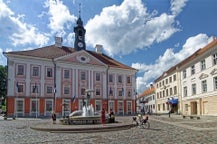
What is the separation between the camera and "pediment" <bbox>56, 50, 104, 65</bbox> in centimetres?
5041

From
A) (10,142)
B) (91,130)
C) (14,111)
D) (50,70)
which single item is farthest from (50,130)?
(50,70)

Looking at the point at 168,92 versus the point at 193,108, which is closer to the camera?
the point at 193,108

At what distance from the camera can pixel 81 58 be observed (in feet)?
172

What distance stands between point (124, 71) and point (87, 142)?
45246mm

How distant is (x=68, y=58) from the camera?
50.6 metres

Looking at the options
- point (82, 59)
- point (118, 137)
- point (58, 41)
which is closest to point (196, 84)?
point (82, 59)

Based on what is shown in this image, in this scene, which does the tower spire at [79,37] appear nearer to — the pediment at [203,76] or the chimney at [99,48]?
the chimney at [99,48]

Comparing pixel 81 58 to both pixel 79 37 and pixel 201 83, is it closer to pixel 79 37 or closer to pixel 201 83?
pixel 79 37

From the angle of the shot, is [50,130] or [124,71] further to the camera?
[124,71]

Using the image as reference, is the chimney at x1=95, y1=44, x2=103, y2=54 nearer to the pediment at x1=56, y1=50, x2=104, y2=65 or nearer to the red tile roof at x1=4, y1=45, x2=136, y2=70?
the red tile roof at x1=4, y1=45, x2=136, y2=70

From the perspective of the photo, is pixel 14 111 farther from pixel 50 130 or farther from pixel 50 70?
pixel 50 130

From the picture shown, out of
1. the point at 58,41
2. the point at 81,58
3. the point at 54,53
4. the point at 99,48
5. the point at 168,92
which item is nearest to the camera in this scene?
the point at 54,53

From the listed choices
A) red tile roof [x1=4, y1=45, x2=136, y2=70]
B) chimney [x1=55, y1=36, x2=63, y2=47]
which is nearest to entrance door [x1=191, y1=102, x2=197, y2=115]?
red tile roof [x1=4, y1=45, x2=136, y2=70]

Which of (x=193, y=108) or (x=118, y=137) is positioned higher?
(x=193, y=108)
